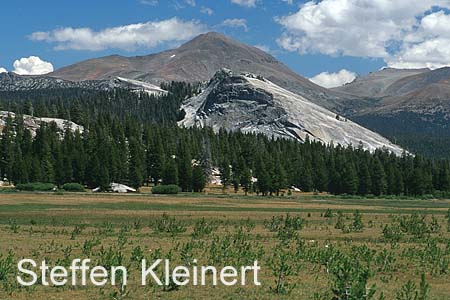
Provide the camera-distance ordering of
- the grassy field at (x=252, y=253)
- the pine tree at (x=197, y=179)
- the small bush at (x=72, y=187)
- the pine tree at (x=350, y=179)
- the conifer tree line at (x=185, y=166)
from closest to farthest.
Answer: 1. the grassy field at (x=252, y=253)
2. the small bush at (x=72, y=187)
3. the conifer tree line at (x=185, y=166)
4. the pine tree at (x=197, y=179)
5. the pine tree at (x=350, y=179)

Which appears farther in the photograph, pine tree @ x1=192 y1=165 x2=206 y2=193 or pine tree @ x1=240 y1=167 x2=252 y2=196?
pine tree @ x1=192 y1=165 x2=206 y2=193

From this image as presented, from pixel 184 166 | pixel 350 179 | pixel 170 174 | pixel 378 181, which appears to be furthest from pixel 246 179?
pixel 378 181

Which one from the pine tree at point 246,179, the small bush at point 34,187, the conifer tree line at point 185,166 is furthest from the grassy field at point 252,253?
the pine tree at point 246,179

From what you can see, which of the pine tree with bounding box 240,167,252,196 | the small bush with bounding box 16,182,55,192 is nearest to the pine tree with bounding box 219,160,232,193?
the pine tree with bounding box 240,167,252,196

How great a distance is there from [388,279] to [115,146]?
135496 mm

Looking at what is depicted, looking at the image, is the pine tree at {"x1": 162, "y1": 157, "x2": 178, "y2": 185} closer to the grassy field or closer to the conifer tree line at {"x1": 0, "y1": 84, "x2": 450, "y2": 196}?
the conifer tree line at {"x1": 0, "y1": 84, "x2": 450, "y2": 196}

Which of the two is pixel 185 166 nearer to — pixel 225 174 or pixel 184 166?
pixel 184 166

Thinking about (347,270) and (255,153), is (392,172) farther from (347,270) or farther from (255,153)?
(347,270)

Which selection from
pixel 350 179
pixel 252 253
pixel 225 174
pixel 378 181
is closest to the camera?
pixel 252 253

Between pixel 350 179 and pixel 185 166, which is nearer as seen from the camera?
pixel 185 166

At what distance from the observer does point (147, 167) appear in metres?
166

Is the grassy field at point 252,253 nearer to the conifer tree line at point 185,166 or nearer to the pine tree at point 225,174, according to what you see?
the conifer tree line at point 185,166

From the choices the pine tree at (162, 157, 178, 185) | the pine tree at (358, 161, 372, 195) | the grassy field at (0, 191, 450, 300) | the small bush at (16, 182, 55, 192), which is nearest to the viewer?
the grassy field at (0, 191, 450, 300)

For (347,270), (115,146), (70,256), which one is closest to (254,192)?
(115,146)
